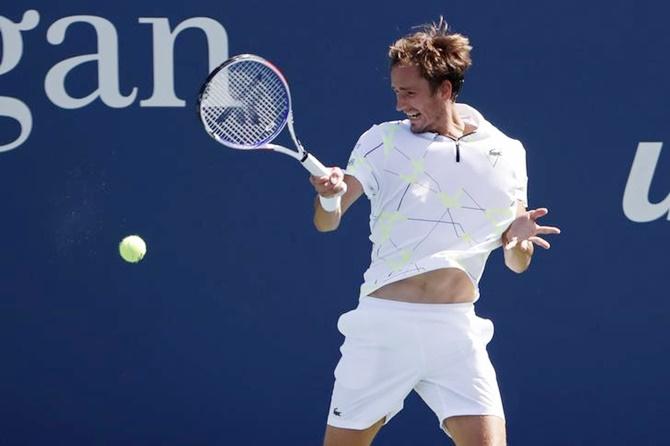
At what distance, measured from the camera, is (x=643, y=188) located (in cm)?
568

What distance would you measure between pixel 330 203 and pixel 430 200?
0.34m

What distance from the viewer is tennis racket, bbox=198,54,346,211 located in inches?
164

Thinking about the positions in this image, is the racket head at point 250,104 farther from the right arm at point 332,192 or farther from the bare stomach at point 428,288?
the bare stomach at point 428,288

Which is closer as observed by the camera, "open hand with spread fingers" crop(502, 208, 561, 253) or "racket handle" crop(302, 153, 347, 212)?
"racket handle" crop(302, 153, 347, 212)

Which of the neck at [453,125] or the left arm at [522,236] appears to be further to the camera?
the neck at [453,125]

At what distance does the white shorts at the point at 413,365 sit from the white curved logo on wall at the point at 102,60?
1.57m

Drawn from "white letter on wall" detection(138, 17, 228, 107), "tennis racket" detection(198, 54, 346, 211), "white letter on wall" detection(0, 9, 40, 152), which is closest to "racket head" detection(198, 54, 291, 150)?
"tennis racket" detection(198, 54, 346, 211)

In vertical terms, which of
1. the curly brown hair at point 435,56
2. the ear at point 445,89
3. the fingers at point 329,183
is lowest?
the fingers at point 329,183

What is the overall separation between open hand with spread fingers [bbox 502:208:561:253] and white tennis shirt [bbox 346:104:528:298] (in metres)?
0.06

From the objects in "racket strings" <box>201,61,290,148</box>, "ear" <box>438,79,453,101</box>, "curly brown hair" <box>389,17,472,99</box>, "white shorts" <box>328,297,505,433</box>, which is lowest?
"white shorts" <box>328,297,505,433</box>

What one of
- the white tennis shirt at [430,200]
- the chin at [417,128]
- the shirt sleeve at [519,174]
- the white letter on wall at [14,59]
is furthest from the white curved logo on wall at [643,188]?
the white letter on wall at [14,59]

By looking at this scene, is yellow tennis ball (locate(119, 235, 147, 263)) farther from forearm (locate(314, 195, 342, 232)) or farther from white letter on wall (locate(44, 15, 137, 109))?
forearm (locate(314, 195, 342, 232))

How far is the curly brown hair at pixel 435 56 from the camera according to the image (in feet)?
14.0

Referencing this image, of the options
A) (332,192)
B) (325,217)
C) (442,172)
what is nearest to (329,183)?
(332,192)
